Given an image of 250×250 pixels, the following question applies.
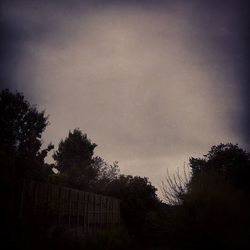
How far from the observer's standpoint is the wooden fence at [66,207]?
10.7m

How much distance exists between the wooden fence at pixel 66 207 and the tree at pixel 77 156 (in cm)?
1890

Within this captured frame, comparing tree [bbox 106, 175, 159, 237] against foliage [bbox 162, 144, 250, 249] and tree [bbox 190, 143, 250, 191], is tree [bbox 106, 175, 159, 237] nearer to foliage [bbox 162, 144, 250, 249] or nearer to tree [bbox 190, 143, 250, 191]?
tree [bbox 190, 143, 250, 191]

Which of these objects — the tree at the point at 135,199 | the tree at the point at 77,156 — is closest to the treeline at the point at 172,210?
the tree at the point at 135,199

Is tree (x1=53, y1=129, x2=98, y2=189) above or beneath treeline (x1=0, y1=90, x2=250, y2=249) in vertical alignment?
above

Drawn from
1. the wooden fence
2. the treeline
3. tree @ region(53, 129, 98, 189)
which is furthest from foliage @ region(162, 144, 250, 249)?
tree @ region(53, 129, 98, 189)

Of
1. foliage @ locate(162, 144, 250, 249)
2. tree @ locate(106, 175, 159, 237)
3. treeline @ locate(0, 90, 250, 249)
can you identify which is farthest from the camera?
tree @ locate(106, 175, 159, 237)

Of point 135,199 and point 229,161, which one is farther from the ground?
point 229,161

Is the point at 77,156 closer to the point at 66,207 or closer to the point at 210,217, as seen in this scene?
the point at 66,207

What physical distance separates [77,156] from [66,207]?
97.6 feet

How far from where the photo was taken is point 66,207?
50.8 feet

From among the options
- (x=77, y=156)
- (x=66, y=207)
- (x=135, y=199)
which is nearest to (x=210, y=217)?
(x=66, y=207)

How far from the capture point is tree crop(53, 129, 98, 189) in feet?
141

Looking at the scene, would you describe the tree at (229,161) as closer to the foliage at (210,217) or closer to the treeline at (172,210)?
the treeline at (172,210)

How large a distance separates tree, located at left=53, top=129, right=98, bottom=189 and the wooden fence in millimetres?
18899
